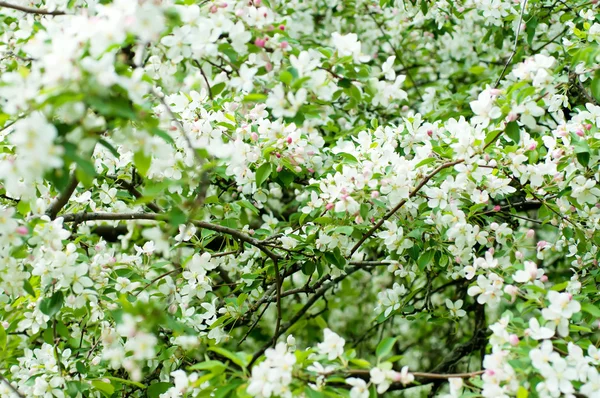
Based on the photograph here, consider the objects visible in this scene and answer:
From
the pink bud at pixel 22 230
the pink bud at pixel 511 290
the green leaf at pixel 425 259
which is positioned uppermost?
the pink bud at pixel 22 230

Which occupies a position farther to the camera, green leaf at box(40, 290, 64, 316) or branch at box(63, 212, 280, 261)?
branch at box(63, 212, 280, 261)

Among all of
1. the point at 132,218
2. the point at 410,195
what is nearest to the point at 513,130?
the point at 410,195

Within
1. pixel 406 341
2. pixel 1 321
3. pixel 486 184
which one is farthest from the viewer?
pixel 406 341

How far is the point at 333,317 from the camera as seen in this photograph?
605cm

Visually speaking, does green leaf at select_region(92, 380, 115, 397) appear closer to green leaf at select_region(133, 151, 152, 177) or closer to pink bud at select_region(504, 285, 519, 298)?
green leaf at select_region(133, 151, 152, 177)

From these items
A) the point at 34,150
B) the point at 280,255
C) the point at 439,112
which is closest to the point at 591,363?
the point at 280,255

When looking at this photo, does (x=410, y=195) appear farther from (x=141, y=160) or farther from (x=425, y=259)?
(x=141, y=160)

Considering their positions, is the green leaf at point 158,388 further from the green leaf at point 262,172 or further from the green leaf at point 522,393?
the green leaf at point 522,393

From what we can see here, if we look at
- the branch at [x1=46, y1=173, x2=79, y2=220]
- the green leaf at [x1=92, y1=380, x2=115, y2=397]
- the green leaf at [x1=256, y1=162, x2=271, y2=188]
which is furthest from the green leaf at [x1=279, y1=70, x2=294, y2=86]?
the green leaf at [x1=92, y1=380, x2=115, y2=397]

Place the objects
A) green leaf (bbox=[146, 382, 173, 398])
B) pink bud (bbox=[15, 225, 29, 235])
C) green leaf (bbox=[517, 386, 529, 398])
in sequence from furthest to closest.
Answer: green leaf (bbox=[146, 382, 173, 398]), pink bud (bbox=[15, 225, 29, 235]), green leaf (bbox=[517, 386, 529, 398])

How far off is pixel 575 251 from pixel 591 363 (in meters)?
0.79

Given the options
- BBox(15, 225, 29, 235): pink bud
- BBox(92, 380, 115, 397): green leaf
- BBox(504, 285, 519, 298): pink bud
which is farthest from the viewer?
BBox(92, 380, 115, 397): green leaf

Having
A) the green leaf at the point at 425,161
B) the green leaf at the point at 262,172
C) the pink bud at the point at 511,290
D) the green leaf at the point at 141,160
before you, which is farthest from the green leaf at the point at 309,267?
the green leaf at the point at 141,160

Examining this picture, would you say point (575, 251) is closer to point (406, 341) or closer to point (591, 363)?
point (591, 363)
